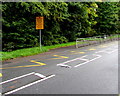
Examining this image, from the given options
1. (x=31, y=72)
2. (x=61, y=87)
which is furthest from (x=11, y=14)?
(x=61, y=87)

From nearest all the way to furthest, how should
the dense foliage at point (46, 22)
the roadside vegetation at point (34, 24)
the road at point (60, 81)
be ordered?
1. the road at point (60, 81)
2. the roadside vegetation at point (34, 24)
3. the dense foliage at point (46, 22)

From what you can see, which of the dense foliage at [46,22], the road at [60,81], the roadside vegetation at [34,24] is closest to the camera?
the road at [60,81]

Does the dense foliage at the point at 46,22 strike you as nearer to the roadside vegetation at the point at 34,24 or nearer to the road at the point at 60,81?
the roadside vegetation at the point at 34,24

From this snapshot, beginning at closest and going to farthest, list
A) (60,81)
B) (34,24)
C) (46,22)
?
(60,81), (34,24), (46,22)

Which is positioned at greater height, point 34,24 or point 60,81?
point 34,24

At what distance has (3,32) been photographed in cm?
1290

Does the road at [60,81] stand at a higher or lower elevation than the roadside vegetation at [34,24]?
lower

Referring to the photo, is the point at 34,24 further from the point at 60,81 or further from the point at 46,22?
the point at 60,81

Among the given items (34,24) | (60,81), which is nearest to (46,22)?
(34,24)

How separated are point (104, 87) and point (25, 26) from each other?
1036 cm

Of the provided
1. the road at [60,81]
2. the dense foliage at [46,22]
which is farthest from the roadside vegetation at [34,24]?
the road at [60,81]

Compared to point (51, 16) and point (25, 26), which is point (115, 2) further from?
point (25, 26)

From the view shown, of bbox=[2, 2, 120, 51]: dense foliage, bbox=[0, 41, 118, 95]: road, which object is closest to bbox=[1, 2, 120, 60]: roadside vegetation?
bbox=[2, 2, 120, 51]: dense foliage

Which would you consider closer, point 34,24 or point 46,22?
point 34,24
